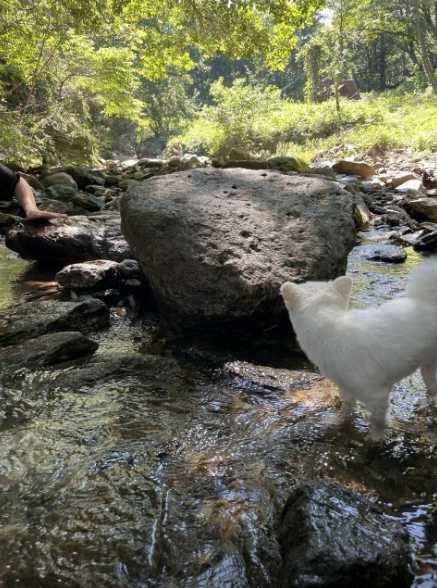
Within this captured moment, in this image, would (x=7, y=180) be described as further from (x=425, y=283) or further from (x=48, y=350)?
(x=425, y=283)

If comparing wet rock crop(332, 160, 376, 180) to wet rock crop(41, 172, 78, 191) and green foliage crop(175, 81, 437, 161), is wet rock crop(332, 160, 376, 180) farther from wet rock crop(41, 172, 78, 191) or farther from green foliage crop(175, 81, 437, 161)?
wet rock crop(41, 172, 78, 191)

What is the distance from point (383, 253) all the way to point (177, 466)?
5640 mm

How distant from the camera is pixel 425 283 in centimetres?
281

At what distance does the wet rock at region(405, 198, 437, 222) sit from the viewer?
9.37m

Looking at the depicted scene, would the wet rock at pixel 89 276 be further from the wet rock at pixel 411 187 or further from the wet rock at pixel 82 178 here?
the wet rock at pixel 411 187

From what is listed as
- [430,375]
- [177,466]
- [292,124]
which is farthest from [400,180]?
[292,124]

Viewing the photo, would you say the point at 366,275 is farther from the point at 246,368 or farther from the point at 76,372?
the point at 76,372

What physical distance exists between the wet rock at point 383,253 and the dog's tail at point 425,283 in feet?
14.3

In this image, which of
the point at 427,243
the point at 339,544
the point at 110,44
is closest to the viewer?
the point at 339,544

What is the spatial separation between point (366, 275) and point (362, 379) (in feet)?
13.3

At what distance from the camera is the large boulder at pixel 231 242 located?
4312 mm

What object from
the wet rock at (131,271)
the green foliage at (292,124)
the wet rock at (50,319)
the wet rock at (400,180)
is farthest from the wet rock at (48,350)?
the green foliage at (292,124)

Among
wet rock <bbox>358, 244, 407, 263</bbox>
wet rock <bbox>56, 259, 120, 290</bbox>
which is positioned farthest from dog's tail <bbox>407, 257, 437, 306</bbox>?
wet rock <bbox>358, 244, 407, 263</bbox>

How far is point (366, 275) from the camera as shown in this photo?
6555 millimetres
